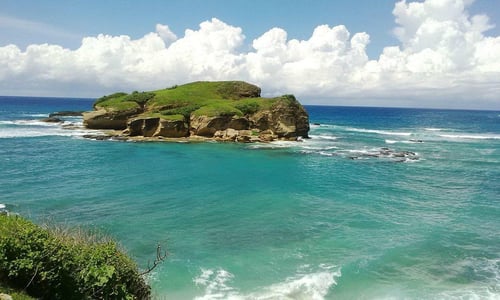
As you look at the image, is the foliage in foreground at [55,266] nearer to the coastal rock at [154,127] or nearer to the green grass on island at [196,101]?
the coastal rock at [154,127]

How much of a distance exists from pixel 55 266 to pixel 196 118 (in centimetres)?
7233

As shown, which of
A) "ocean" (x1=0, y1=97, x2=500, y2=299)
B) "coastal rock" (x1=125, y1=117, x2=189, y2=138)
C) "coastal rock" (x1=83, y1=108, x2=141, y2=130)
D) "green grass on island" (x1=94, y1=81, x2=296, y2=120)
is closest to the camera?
"ocean" (x1=0, y1=97, x2=500, y2=299)

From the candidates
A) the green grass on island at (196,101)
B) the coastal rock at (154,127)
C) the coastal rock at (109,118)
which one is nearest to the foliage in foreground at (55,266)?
the coastal rock at (154,127)

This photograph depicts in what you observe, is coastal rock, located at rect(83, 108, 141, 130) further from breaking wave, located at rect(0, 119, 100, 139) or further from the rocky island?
breaking wave, located at rect(0, 119, 100, 139)

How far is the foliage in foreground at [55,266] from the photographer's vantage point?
12.7 m

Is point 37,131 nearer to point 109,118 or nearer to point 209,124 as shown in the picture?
point 109,118

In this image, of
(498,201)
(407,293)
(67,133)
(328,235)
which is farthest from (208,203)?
(67,133)

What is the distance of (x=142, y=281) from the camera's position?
17031mm

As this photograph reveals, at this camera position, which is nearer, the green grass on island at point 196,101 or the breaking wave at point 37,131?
the breaking wave at point 37,131

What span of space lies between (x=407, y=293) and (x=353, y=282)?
2871 millimetres

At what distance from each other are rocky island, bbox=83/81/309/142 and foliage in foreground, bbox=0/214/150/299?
66.5 m

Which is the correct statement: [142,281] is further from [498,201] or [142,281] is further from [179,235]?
[498,201]

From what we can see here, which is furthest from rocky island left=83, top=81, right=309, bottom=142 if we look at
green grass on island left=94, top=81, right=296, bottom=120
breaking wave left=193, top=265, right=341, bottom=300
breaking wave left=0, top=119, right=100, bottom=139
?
breaking wave left=193, top=265, right=341, bottom=300

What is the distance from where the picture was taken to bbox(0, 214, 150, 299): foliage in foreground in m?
12.7
